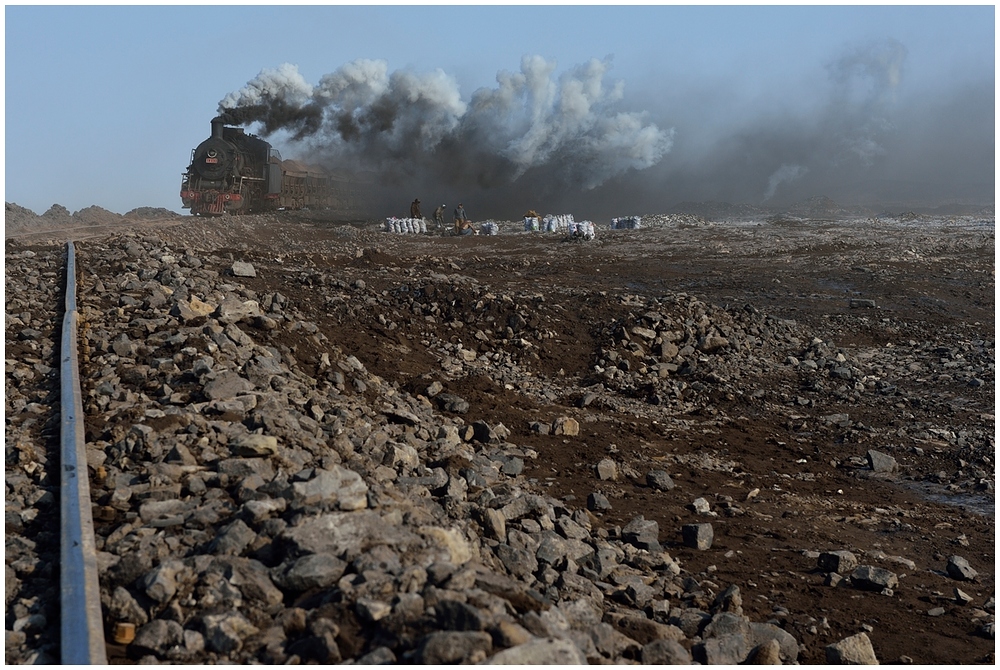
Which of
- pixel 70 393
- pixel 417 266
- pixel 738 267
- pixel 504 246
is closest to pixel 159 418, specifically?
pixel 70 393

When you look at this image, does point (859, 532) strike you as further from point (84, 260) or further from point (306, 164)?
point (306, 164)

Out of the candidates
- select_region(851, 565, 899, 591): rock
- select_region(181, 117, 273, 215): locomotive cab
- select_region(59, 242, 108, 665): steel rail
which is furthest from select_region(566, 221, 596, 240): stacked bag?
select_region(851, 565, 899, 591): rock

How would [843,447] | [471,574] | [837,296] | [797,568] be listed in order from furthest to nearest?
[837,296], [843,447], [797,568], [471,574]

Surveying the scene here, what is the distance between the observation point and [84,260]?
47.5ft

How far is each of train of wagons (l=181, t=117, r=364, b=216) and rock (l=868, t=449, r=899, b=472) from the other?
3118cm

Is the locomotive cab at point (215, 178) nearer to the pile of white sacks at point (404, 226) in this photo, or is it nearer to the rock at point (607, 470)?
the pile of white sacks at point (404, 226)

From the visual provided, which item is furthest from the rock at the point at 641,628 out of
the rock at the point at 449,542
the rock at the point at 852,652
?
the rock at the point at 449,542

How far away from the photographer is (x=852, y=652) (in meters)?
4.57

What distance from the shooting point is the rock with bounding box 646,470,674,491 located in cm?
776

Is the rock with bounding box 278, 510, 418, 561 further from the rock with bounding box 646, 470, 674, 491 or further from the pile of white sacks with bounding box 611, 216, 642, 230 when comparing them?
the pile of white sacks with bounding box 611, 216, 642, 230

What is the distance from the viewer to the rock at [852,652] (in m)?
4.54

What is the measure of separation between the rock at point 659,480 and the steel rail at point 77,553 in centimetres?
461

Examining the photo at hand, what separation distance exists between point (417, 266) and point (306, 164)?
27604 mm

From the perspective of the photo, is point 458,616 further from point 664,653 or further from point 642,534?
point 642,534
